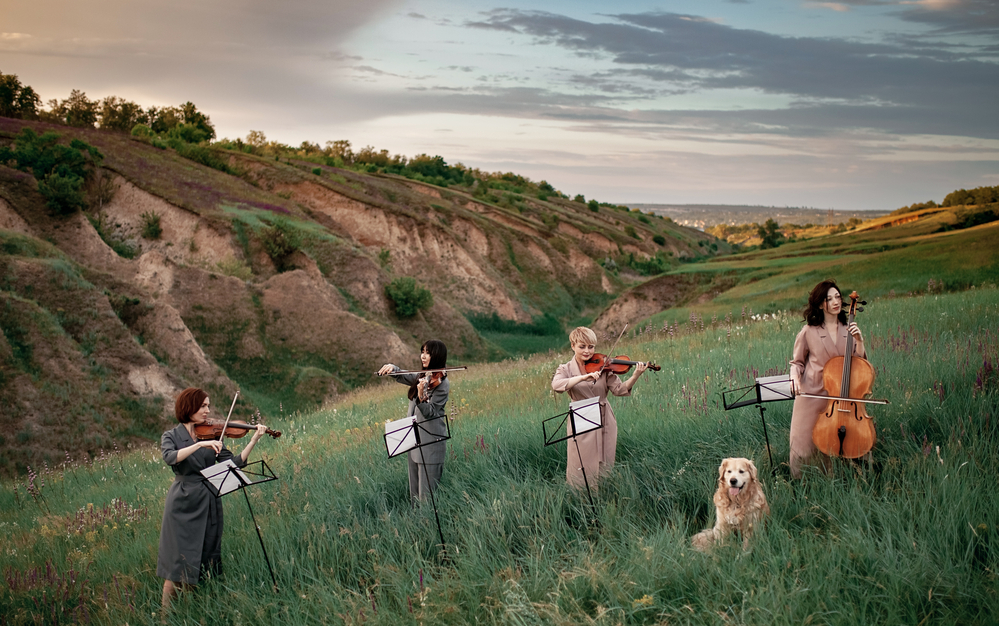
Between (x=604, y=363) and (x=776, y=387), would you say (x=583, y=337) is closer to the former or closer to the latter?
(x=604, y=363)


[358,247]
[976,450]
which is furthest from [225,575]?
[358,247]

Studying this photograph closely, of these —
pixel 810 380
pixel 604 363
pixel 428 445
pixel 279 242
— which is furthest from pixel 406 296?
pixel 810 380

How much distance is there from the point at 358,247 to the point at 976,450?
125 ft

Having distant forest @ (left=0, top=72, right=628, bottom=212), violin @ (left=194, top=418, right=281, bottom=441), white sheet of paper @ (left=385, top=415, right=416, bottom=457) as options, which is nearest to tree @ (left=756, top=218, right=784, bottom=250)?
distant forest @ (left=0, top=72, right=628, bottom=212)

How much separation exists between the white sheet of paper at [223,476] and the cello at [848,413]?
529 centimetres

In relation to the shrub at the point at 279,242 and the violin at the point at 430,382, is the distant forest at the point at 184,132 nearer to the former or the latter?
the shrub at the point at 279,242

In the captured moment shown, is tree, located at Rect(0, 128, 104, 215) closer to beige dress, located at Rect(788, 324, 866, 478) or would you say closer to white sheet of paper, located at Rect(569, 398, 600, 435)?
white sheet of paper, located at Rect(569, 398, 600, 435)

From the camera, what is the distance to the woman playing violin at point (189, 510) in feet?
19.5

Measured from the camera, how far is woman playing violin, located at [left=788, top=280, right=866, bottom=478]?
5891 mm

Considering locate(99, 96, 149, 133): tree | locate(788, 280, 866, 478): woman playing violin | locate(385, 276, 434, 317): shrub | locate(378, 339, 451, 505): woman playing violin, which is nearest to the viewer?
locate(788, 280, 866, 478): woman playing violin

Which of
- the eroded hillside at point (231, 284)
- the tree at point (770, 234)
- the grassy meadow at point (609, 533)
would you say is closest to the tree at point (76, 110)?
the eroded hillside at point (231, 284)

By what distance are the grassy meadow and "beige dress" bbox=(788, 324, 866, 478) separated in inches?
13.3

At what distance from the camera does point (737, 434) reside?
7.31 m

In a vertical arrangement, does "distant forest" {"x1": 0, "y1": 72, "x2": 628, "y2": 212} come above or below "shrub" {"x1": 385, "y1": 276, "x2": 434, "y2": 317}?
above
